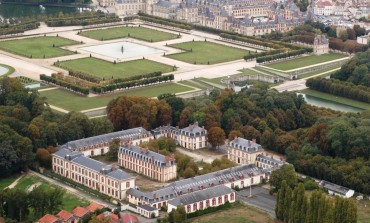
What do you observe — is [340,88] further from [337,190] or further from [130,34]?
[130,34]

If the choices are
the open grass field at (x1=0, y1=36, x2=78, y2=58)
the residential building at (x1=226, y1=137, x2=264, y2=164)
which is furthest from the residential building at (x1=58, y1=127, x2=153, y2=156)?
the open grass field at (x1=0, y1=36, x2=78, y2=58)

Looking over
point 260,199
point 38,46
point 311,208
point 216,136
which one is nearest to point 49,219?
point 260,199

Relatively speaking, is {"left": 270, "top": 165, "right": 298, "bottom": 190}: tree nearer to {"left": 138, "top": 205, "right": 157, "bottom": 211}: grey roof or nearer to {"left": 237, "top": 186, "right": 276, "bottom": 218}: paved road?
{"left": 237, "top": 186, "right": 276, "bottom": 218}: paved road

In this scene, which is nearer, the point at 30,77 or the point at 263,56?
the point at 30,77

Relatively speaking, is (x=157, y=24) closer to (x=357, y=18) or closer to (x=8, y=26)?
(x=8, y=26)

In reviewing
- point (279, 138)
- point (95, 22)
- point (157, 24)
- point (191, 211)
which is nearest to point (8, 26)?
point (95, 22)

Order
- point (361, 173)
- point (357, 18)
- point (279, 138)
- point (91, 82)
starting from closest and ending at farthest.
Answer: point (361, 173) → point (279, 138) → point (91, 82) → point (357, 18)
